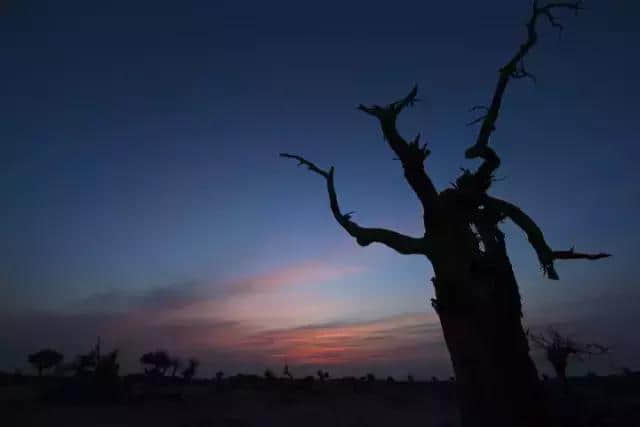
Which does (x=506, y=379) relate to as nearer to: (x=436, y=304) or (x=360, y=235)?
(x=436, y=304)

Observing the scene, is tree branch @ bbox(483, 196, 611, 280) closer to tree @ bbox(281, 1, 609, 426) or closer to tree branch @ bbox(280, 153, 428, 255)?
tree @ bbox(281, 1, 609, 426)

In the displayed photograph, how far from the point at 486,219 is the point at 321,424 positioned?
53.1 ft

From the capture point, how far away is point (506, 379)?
6.20m

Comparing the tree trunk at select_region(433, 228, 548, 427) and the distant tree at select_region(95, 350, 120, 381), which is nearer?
the tree trunk at select_region(433, 228, 548, 427)

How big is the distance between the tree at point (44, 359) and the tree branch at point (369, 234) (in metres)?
40.7

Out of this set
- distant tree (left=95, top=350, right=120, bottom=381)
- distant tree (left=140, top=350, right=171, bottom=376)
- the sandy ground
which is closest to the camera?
the sandy ground

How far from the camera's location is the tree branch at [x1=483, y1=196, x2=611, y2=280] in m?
6.72

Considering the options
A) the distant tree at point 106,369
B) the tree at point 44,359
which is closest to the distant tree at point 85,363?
the distant tree at point 106,369

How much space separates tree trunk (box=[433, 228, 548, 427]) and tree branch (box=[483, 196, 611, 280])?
500mm

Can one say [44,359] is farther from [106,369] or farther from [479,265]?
[479,265]

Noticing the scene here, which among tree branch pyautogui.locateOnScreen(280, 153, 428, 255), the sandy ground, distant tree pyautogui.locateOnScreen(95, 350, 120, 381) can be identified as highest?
tree branch pyautogui.locateOnScreen(280, 153, 428, 255)

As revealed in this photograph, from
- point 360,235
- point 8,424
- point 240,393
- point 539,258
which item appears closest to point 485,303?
point 539,258

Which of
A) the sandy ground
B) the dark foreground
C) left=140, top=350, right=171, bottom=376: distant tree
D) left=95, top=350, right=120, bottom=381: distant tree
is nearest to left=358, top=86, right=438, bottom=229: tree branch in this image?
the dark foreground

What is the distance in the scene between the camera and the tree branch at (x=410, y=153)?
764 centimetres
